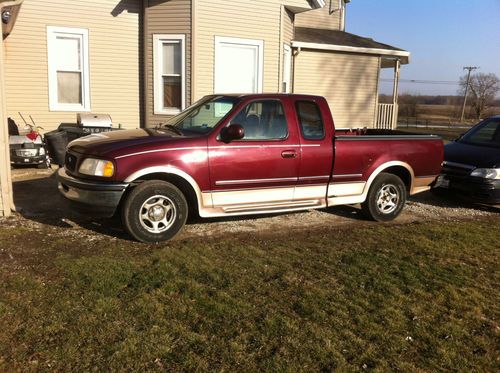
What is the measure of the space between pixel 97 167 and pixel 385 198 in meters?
4.13

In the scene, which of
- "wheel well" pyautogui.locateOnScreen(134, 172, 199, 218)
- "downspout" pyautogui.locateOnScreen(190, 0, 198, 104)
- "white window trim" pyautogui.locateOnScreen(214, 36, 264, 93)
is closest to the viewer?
"wheel well" pyautogui.locateOnScreen(134, 172, 199, 218)

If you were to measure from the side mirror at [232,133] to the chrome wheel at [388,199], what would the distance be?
2.51 meters

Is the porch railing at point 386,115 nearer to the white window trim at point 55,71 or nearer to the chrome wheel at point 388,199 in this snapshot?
the white window trim at point 55,71

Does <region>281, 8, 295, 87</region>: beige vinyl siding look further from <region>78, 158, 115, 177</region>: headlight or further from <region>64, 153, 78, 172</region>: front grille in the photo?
<region>78, 158, 115, 177</region>: headlight

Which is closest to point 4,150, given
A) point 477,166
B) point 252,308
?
point 252,308

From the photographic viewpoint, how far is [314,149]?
6.36 meters

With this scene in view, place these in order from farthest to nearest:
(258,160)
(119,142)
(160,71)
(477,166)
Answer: (160,71)
(477,166)
(258,160)
(119,142)

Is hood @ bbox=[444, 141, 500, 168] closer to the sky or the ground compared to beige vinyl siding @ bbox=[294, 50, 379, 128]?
closer to the ground

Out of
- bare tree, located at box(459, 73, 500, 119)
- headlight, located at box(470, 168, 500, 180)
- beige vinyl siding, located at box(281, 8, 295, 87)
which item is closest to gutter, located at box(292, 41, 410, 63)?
beige vinyl siding, located at box(281, 8, 295, 87)

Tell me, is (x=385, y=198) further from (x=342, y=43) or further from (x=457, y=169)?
(x=342, y=43)

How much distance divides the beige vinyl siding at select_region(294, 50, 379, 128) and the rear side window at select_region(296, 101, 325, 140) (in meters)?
9.02

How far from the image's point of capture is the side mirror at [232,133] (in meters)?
5.69

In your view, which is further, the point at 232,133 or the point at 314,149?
the point at 314,149

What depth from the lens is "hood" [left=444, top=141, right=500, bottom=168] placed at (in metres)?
8.03
